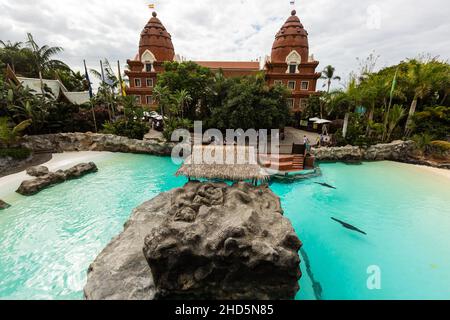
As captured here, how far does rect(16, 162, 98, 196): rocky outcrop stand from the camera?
388 inches

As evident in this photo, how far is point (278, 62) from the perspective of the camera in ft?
80.5

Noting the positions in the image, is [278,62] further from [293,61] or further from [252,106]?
[252,106]

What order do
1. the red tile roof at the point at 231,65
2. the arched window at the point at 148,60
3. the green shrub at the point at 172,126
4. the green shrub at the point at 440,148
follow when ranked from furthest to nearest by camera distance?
the red tile roof at the point at 231,65 < the arched window at the point at 148,60 < the green shrub at the point at 172,126 < the green shrub at the point at 440,148

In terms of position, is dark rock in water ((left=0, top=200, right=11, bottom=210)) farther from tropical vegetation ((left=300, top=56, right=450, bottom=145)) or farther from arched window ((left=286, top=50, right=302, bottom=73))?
arched window ((left=286, top=50, right=302, bottom=73))

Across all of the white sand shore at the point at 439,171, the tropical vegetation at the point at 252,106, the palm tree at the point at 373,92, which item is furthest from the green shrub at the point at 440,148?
the palm tree at the point at 373,92

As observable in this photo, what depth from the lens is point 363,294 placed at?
5164mm

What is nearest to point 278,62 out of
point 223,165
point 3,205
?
point 223,165

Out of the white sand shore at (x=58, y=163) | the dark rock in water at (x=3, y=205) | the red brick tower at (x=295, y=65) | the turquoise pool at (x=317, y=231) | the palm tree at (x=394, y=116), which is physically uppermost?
the red brick tower at (x=295, y=65)

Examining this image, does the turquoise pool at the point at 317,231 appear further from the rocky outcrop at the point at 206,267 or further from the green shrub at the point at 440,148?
the green shrub at the point at 440,148

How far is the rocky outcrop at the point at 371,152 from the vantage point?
622 inches

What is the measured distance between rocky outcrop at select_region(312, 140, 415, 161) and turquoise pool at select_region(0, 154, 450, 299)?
3182 millimetres

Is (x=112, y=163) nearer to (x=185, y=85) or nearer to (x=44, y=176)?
(x=44, y=176)

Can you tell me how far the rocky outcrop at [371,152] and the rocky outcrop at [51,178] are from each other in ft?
56.0
